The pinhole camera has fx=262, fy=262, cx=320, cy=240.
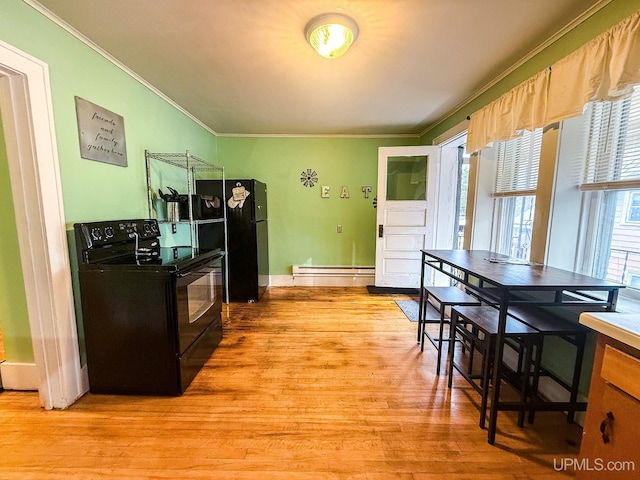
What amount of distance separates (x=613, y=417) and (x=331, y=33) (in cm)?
220

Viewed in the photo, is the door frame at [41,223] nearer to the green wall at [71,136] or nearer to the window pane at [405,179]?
the green wall at [71,136]

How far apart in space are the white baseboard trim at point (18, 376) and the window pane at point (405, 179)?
150 inches

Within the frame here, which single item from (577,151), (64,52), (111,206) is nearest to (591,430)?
(577,151)

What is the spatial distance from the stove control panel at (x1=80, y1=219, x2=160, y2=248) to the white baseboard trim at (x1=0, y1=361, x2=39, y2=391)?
94 centimetres

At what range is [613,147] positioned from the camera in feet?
4.96

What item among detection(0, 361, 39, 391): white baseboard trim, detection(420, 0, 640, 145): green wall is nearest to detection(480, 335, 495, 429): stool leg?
detection(420, 0, 640, 145): green wall

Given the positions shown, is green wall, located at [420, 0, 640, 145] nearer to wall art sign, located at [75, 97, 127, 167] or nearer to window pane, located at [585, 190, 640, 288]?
window pane, located at [585, 190, 640, 288]

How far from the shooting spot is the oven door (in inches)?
68.8

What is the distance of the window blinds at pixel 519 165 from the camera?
2.05 meters

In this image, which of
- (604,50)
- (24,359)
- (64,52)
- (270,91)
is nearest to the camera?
(604,50)

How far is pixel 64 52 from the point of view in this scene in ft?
5.35

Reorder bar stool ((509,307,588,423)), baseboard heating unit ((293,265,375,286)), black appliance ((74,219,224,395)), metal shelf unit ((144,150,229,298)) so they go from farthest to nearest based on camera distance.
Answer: baseboard heating unit ((293,265,375,286)) < metal shelf unit ((144,150,229,298)) < black appliance ((74,219,224,395)) < bar stool ((509,307,588,423))

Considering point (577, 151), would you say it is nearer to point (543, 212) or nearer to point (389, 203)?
point (543, 212)

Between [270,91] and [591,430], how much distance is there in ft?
10.0
